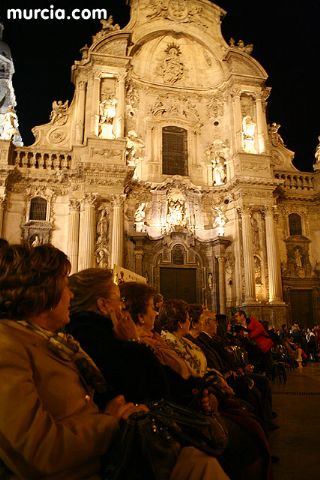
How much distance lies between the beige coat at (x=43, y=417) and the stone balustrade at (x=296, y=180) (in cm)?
1958

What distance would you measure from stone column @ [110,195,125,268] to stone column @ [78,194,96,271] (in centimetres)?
79

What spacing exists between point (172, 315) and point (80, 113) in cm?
1571

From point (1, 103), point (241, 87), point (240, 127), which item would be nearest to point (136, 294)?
point (240, 127)

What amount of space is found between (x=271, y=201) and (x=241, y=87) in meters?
6.32

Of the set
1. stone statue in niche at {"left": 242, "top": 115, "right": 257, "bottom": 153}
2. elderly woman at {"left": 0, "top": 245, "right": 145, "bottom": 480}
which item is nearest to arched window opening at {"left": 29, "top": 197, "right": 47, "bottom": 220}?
stone statue in niche at {"left": 242, "top": 115, "right": 257, "bottom": 153}

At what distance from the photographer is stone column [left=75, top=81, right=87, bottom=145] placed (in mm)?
17500

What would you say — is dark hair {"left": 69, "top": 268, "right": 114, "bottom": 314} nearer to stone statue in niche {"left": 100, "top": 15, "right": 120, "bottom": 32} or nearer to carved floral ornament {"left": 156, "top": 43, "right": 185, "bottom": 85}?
stone statue in niche {"left": 100, "top": 15, "right": 120, "bottom": 32}

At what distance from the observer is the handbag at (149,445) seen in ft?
5.35

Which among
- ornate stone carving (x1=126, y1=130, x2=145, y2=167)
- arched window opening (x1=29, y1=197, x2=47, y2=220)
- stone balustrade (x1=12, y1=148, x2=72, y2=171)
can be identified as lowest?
arched window opening (x1=29, y1=197, x2=47, y2=220)

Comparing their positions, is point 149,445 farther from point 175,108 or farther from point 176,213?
point 175,108

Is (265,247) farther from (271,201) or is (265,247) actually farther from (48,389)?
(48,389)

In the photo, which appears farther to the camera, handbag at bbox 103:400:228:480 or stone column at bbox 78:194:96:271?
stone column at bbox 78:194:96:271

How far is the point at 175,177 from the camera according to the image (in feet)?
60.4

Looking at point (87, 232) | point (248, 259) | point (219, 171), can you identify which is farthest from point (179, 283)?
point (219, 171)
